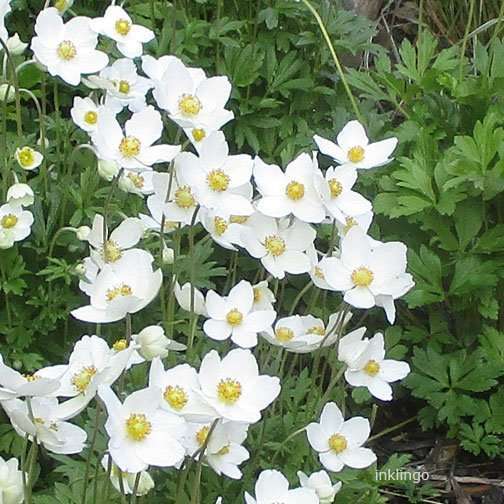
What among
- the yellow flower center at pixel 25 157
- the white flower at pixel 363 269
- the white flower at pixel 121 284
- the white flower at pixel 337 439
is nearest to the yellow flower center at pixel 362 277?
the white flower at pixel 363 269

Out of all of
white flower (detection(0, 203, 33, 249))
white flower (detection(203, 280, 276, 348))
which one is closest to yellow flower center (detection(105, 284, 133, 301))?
white flower (detection(203, 280, 276, 348))

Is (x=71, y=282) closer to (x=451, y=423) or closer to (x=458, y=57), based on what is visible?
(x=451, y=423)

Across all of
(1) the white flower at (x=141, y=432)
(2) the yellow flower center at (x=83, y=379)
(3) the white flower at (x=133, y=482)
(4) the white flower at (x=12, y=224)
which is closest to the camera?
(1) the white flower at (x=141, y=432)

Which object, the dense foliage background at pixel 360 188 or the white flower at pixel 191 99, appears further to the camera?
the dense foliage background at pixel 360 188

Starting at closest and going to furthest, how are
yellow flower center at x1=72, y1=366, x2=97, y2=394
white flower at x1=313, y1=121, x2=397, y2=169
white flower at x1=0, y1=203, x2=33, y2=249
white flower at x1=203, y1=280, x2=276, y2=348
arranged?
yellow flower center at x1=72, y1=366, x2=97, y2=394 → white flower at x1=203, y1=280, x2=276, y2=348 → white flower at x1=313, y1=121, x2=397, y2=169 → white flower at x1=0, y1=203, x2=33, y2=249

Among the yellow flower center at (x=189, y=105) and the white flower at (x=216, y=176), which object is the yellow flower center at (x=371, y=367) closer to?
the white flower at (x=216, y=176)

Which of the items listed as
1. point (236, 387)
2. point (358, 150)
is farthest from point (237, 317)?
point (358, 150)

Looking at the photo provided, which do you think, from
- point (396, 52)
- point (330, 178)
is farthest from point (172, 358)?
point (396, 52)

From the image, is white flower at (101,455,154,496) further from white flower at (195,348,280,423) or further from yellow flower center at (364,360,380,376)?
yellow flower center at (364,360,380,376)
